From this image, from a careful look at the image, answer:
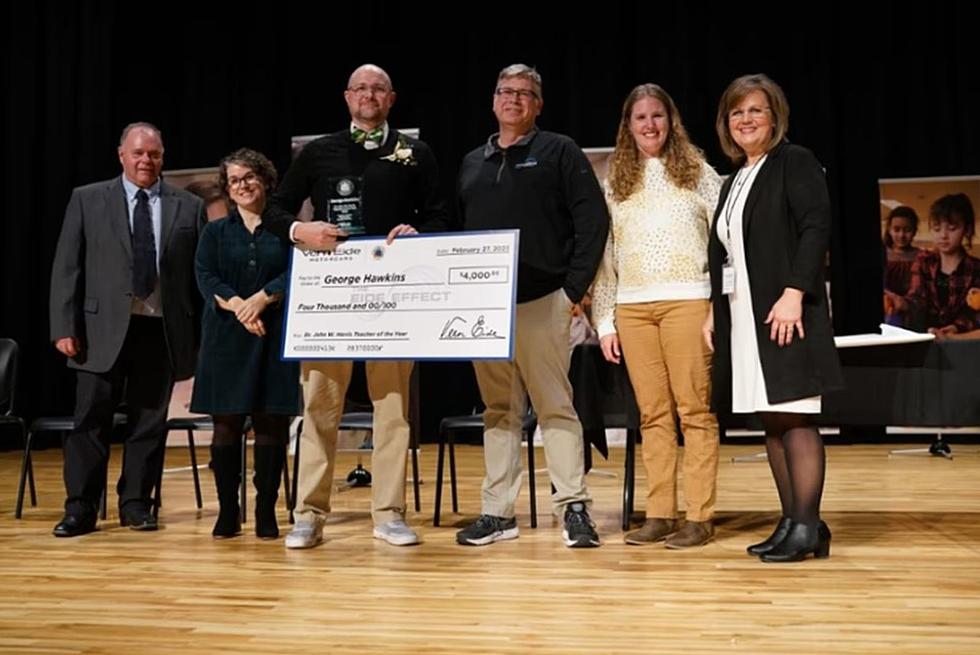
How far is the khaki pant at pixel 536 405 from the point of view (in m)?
3.76

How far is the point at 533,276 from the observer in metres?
3.73

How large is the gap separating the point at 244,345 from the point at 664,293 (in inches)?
64.6

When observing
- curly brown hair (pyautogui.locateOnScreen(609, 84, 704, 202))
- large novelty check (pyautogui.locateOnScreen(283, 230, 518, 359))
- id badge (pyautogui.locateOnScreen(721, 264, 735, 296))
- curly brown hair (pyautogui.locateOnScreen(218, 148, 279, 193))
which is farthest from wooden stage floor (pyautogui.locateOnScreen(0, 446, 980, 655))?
curly brown hair (pyautogui.locateOnScreen(218, 148, 279, 193))

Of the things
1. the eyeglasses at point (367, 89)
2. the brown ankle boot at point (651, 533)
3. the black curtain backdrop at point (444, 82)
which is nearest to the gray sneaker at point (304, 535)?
the brown ankle boot at point (651, 533)

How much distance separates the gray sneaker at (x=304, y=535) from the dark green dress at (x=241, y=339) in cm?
44

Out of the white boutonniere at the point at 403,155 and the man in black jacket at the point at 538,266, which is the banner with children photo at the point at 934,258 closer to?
the man in black jacket at the point at 538,266

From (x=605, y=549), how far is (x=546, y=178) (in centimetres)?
138

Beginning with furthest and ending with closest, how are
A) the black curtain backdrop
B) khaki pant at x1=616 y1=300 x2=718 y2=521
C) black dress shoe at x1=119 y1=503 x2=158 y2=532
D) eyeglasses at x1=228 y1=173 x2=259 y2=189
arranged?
1. the black curtain backdrop
2. black dress shoe at x1=119 y1=503 x2=158 y2=532
3. eyeglasses at x1=228 y1=173 x2=259 y2=189
4. khaki pant at x1=616 y1=300 x2=718 y2=521

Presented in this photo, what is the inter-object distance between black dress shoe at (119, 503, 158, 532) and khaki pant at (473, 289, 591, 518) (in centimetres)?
147

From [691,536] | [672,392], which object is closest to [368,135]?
[672,392]

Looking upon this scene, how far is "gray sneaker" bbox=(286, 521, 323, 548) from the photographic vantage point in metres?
3.77

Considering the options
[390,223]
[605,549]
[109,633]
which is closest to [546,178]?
[390,223]

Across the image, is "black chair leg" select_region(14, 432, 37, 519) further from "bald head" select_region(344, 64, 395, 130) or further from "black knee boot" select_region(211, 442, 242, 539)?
"bald head" select_region(344, 64, 395, 130)

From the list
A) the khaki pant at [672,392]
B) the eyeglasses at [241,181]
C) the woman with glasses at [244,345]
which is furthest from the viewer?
the eyeglasses at [241,181]
